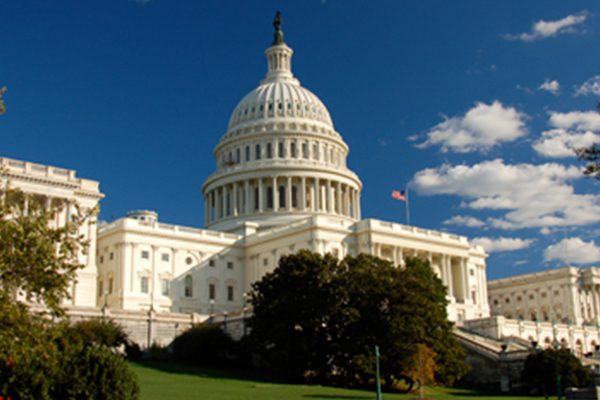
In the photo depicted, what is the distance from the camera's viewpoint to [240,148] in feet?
445

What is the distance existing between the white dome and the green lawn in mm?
73654

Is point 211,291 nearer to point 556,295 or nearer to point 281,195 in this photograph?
point 281,195

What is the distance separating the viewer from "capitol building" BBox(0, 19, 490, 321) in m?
99.5

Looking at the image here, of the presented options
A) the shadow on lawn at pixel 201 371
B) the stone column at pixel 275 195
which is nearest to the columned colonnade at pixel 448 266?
the stone column at pixel 275 195

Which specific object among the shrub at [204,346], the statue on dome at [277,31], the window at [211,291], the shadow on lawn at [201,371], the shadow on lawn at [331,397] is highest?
the statue on dome at [277,31]

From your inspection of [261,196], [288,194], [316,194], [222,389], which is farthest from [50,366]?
[316,194]

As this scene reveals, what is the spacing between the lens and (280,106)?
138250 millimetres

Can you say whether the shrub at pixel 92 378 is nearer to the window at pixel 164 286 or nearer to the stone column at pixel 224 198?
the window at pixel 164 286

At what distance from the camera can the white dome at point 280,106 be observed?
137m

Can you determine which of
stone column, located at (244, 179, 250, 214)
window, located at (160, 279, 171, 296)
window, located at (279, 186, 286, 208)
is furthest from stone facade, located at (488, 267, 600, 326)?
window, located at (160, 279, 171, 296)

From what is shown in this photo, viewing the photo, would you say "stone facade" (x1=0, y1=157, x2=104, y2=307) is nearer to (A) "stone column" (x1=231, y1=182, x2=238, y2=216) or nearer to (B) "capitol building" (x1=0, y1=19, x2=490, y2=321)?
(B) "capitol building" (x1=0, y1=19, x2=490, y2=321)

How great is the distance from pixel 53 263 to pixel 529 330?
248ft

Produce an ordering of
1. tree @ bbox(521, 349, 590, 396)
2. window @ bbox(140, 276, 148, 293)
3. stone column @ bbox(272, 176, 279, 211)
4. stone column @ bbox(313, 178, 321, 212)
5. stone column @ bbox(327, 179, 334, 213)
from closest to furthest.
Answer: tree @ bbox(521, 349, 590, 396) → window @ bbox(140, 276, 148, 293) → stone column @ bbox(272, 176, 279, 211) → stone column @ bbox(313, 178, 321, 212) → stone column @ bbox(327, 179, 334, 213)

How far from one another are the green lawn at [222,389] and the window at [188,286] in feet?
122
